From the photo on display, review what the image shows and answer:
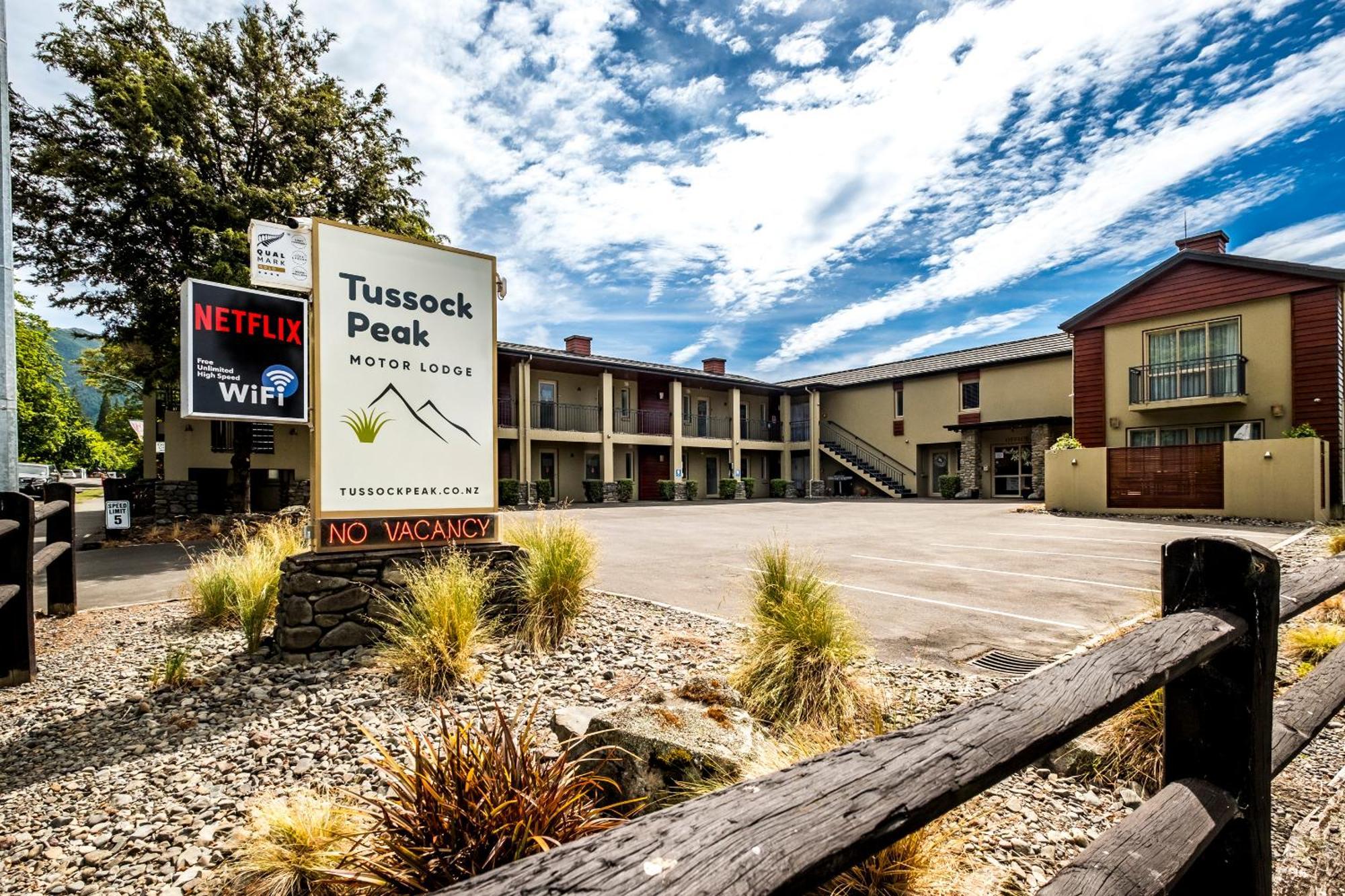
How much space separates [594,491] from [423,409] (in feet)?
62.8

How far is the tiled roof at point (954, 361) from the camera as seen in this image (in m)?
24.8

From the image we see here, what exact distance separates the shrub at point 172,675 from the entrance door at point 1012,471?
1048 inches

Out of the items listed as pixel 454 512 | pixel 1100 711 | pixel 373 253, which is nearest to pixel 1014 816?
pixel 1100 711

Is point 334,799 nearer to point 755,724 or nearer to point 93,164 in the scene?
point 755,724

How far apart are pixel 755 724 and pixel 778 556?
177 cm

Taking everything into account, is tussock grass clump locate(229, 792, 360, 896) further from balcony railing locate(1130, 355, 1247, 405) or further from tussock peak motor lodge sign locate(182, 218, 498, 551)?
balcony railing locate(1130, 355, 1247, 405)

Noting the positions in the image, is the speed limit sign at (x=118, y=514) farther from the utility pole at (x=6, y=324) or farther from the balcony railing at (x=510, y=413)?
the balcony railing at (x=510, y=413)

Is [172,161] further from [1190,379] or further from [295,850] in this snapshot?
[1190,379]

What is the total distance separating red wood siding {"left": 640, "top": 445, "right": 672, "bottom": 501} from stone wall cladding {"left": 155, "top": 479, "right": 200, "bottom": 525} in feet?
52.9

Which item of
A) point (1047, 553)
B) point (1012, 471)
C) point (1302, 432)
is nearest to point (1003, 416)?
point (1012, 471)

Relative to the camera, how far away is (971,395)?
26.2 metres

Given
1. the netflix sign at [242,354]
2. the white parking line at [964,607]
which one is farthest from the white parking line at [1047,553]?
the netflix sign at [242,354]

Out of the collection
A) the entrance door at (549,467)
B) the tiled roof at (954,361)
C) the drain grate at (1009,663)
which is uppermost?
the tiled roof at (954,361)

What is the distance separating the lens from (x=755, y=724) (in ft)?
10.2
